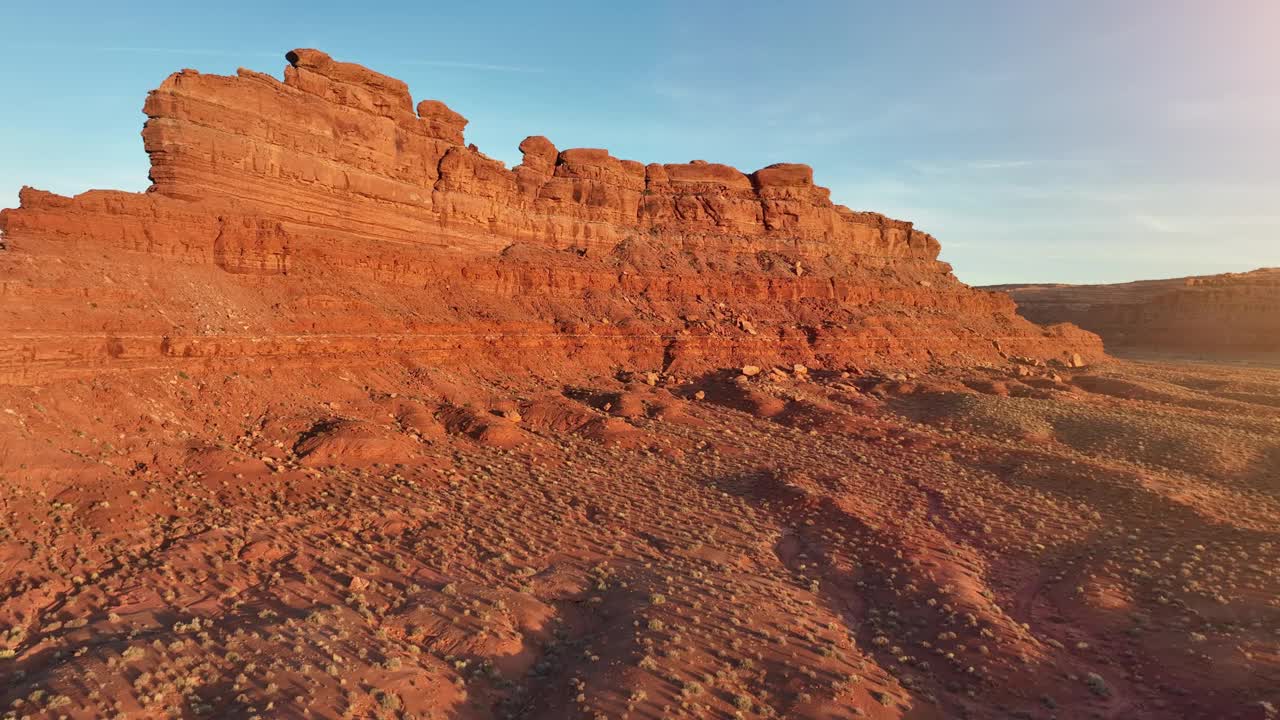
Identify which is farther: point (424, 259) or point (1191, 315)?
point (1191, 315)

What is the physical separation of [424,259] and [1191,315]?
8448 cm

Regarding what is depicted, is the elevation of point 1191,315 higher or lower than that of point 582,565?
higher

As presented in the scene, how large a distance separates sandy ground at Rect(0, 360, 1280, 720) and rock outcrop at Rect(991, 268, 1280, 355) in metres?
60.8

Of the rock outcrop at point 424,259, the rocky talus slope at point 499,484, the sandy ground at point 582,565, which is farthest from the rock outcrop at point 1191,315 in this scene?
the sandy ground at point 582,565

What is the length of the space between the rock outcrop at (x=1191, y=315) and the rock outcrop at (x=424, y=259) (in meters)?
37.9

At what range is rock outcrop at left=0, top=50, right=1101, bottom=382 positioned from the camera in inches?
631

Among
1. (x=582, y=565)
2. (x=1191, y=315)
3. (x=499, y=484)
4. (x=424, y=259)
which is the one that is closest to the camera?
(x=582, y=565)

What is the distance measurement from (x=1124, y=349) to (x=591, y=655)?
273 ft

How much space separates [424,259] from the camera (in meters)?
24.6

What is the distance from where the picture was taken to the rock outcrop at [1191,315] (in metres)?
64.4

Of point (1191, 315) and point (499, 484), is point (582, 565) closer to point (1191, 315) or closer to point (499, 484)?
point (499, 484)

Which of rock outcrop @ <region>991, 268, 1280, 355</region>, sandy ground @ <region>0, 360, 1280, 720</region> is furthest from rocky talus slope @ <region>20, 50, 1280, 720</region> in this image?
rock outcrop @ <region>991, 268, 1280, 355</region>

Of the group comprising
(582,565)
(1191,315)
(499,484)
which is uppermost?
(1191,315)

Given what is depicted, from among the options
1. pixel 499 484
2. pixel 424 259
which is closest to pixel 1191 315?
pixel 424 259
